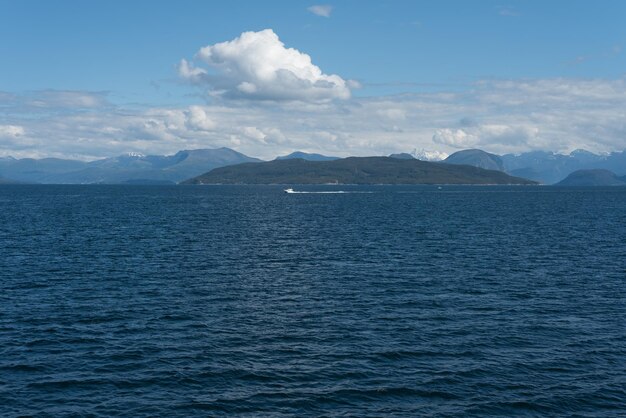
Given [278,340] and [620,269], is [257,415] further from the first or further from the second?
[620,269]

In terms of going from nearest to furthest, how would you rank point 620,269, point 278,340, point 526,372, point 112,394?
point 112,394 < point 526,372 < point 278,340 < point 620,269

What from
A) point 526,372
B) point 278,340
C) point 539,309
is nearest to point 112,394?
point 278,340

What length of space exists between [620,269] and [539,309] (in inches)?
1400

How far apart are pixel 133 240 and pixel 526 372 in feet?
343

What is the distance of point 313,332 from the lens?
200 feet

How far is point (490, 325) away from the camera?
63156 millimetres

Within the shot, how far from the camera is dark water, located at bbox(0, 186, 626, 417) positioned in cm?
4503

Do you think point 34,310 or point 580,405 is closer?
point 580,405

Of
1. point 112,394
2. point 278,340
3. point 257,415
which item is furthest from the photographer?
point 278,340

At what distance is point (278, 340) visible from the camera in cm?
5822

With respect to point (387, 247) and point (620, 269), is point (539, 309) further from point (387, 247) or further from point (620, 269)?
point (387, 247)

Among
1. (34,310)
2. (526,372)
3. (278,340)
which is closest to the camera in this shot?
(526,372)

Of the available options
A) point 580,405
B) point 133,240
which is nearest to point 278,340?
point 580,405

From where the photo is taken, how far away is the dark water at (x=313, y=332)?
148 ft
